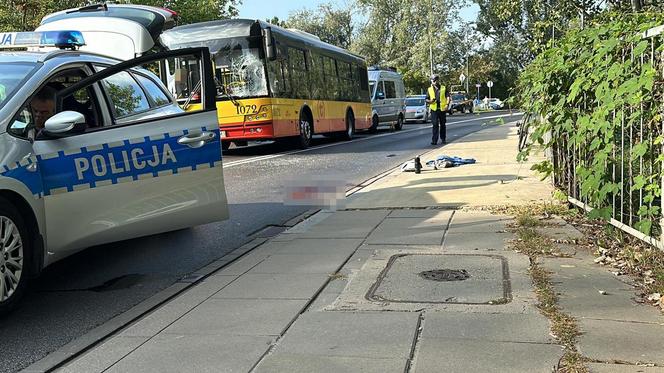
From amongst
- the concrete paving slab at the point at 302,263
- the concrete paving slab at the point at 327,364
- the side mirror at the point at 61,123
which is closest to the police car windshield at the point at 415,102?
the concrete paving slab at the point at 302,263

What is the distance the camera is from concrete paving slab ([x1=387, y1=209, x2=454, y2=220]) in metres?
7.10

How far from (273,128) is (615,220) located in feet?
37.6

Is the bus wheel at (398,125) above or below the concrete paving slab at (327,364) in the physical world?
below

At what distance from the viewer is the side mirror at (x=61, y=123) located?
14.2 ft

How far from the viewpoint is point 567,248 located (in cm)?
545

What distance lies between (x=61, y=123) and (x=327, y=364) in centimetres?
254

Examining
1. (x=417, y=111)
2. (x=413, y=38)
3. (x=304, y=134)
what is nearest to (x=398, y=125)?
(x=417, y=111)

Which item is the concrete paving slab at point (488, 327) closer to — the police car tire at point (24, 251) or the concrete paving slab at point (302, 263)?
the concrete paving slab at point (302, 263)

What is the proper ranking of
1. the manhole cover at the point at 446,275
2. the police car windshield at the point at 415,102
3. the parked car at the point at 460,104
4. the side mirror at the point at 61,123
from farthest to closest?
1. the parked car at the point at 460,104
2. the police car windshield at the point at 415,102
3. the manhole cover at the point at 446,275
4. the side mirror at the point at 61,123

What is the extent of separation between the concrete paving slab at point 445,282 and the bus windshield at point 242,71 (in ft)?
36.5

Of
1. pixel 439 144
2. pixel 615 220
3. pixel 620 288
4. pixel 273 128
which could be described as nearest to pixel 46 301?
pixel 620 288

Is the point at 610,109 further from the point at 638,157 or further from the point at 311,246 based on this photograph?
the point at 311,246

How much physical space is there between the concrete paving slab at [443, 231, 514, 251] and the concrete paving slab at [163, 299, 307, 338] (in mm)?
1963

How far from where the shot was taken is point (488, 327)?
365cm
